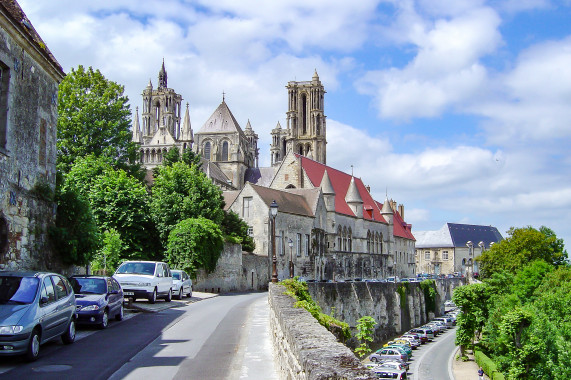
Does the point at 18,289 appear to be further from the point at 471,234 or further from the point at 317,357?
the point at 471,234

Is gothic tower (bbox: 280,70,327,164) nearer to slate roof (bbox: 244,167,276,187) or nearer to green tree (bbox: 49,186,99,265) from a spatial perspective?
slate roof (bbox: 244,167,276,187)

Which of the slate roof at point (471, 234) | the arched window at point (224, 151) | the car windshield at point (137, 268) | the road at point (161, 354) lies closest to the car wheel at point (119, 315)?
the road at point (161, 354)

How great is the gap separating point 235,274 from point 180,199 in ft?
19.8

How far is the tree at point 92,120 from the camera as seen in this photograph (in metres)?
38.5

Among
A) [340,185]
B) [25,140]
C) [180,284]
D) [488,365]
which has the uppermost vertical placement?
[340,185]

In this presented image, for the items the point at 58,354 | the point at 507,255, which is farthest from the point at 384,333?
the point at 58,354

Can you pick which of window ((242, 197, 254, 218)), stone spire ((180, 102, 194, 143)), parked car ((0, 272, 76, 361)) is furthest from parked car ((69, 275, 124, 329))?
stone spire ((180, 102, 194, 143))

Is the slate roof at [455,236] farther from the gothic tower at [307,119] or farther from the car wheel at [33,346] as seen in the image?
the car wheel at [33,346]

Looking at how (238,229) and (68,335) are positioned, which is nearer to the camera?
(68,335)

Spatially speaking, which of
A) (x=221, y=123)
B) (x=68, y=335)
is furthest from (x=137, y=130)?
(x=68, y=335)

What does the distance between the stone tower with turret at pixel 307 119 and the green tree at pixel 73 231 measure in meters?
86.4

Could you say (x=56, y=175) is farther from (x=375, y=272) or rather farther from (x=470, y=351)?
(x=375, y=272)

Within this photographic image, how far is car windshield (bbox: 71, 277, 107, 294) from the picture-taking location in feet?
47.9

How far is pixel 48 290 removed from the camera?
1066cm
